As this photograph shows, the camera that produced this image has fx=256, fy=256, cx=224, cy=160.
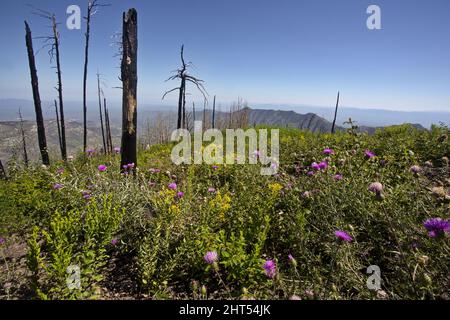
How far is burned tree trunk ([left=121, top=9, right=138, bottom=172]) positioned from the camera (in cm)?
471


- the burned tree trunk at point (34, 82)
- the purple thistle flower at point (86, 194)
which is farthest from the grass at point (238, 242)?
the burned tree trunk at point (34, 82)

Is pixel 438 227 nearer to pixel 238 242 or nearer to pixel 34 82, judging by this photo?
pixel 238 242

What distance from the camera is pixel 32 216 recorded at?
3.56m

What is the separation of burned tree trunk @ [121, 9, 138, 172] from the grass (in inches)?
40.3

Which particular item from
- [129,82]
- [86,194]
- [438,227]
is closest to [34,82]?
[129,82]

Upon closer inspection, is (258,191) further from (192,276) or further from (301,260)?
(192,276)

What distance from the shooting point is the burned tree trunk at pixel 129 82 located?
471 centimetres

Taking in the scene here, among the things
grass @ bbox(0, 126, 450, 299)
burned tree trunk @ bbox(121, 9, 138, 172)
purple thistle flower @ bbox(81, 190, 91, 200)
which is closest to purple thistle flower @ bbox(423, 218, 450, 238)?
grass @ bbox(0, 126, 450, 299)

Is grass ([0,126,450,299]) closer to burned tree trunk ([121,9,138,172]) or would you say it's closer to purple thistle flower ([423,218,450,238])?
purple thistle flower ([423,218,450,238])

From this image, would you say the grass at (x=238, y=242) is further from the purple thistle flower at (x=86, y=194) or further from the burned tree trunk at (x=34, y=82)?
the burned tree trunk at (x=34, y=82)

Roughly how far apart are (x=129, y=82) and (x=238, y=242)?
3969mm
